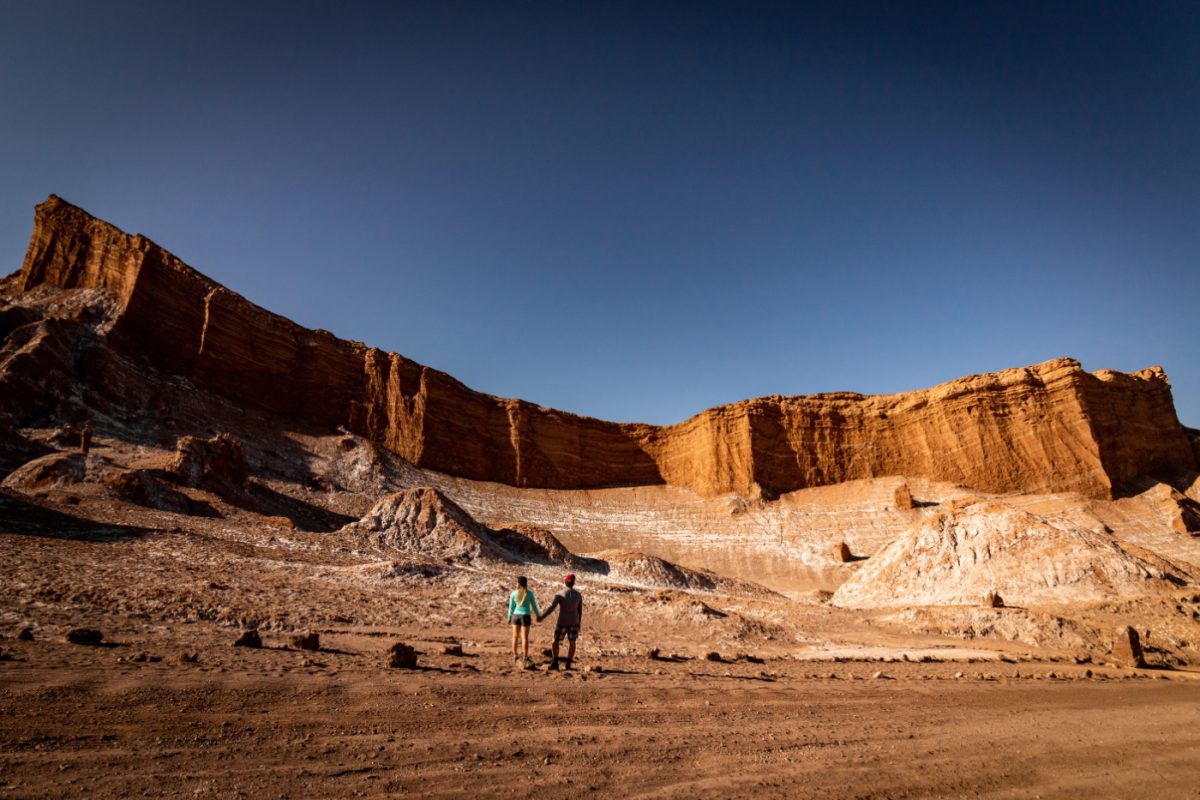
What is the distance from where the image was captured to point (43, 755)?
435cm

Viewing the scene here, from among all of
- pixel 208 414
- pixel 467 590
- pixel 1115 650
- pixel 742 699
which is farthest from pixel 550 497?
pixel 742 699

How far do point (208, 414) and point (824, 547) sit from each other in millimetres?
55750

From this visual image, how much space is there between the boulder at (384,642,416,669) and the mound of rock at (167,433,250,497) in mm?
26659

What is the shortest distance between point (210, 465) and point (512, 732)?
32967 mm

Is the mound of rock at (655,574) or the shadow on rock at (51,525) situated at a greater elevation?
the shadow on rock at (51,525)

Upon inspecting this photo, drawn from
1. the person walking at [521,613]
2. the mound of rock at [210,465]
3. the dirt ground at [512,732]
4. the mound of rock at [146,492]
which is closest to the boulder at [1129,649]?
the dirt ground at [512,732]

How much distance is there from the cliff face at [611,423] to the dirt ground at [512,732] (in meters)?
53.8

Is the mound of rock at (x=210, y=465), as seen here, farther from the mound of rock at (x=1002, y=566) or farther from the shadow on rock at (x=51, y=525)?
the mound of rock at (x=1002, y=566)

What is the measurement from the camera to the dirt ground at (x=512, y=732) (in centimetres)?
458

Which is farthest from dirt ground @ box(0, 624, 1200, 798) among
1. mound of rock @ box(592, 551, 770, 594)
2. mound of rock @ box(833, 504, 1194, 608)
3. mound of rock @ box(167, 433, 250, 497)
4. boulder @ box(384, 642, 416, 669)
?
mound of rock @ box(592, 551, 770, 594)

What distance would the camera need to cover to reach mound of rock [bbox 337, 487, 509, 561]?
29094 millimetres

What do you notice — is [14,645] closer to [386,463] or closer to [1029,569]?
[1029,569]

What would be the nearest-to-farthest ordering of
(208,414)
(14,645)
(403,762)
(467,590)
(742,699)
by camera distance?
(403,762), (14,645), (742,699), (467,590), (208,414)

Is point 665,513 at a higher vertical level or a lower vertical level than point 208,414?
lower
